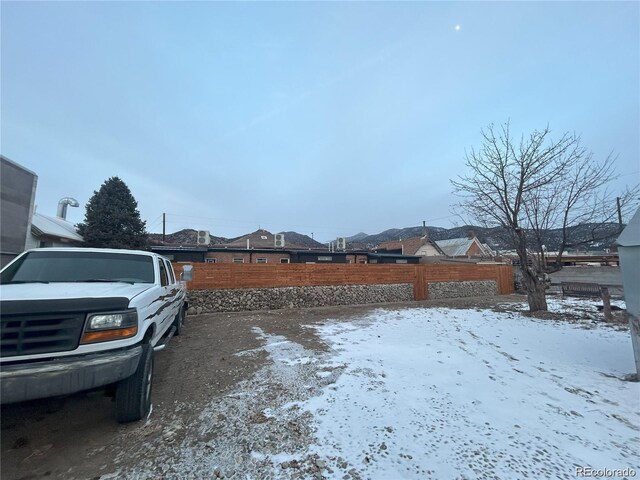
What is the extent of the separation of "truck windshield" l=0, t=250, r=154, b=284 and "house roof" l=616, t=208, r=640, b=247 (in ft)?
24.5

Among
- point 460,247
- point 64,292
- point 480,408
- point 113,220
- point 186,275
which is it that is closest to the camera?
point 64,292

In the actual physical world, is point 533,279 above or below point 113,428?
above

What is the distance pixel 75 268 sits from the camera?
3.69m

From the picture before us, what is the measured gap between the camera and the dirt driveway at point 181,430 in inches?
89.8

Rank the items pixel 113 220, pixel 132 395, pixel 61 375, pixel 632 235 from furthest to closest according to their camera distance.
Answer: pixel 113 220, pixel 632 235, pixel 132 395, pixel 61 375

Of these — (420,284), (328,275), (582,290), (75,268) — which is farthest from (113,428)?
(582,290)

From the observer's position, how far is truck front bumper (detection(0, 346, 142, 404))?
6.85 ft

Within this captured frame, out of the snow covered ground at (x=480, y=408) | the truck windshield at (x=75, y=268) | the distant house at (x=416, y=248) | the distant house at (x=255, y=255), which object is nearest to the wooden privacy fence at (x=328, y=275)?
the snow covered ground at (x=480, y=408)

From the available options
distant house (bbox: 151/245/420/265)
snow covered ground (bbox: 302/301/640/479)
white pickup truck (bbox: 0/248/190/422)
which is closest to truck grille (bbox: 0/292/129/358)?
white pickup truck (bbox: 0/248/190/422)

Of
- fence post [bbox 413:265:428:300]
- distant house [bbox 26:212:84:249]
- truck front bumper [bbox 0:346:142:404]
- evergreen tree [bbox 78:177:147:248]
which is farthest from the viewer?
evergreen tree [bbox 78:177:147:248]

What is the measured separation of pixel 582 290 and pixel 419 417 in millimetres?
16882

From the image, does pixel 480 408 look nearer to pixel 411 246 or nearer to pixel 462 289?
pixel 462 289

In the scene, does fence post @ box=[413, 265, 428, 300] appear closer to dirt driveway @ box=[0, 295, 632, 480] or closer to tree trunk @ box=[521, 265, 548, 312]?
tree trunk @ box=[521, 265, 548, 312]

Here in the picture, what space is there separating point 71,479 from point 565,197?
1393 cm
